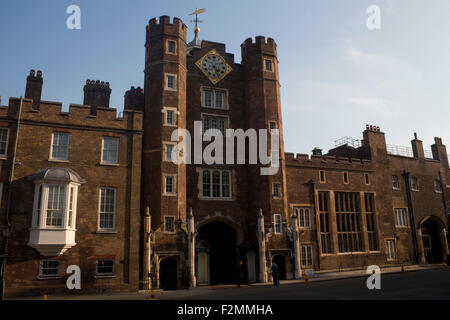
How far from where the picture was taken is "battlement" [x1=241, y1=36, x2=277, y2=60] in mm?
32656

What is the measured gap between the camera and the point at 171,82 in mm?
28312

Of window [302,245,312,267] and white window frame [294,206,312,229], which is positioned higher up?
white window frame [294,206,312,229]

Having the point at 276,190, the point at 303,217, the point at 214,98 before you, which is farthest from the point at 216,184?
the point at 303,217

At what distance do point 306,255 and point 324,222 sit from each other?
4.09 m

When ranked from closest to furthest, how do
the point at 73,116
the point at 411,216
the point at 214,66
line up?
the point at 73,116 < the point at 214,66 < the point at 411,216

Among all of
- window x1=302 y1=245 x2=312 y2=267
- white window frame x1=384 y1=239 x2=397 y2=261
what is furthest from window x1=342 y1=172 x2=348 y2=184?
window x1=302 y1=245 x2=312 y2=267

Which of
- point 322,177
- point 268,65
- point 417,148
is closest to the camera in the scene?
point 268,65

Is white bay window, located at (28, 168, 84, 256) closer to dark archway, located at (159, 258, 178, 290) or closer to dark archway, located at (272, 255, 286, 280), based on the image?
dark archway, located at (159, 258, 178, 290)

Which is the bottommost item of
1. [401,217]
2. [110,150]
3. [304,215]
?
[304,215]

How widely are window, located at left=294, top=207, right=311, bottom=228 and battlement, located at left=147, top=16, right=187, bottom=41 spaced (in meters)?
18.7

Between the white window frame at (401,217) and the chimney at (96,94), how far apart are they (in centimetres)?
3213

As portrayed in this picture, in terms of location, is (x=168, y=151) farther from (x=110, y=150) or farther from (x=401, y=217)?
(x=401, y=217)

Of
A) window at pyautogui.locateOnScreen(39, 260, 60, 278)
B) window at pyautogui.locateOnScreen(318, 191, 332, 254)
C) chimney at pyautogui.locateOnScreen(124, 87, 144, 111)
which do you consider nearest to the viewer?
window at pyautogui.locateOnScreen(39, 260, 60, 278)

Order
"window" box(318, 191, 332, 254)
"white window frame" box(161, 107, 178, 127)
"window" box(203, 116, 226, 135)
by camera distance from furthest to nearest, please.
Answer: "window" box(318, 191, 332, 254) → "window" box(203, 116, 226, 135) → "white window frame" box(161, 107, 178, 127)
